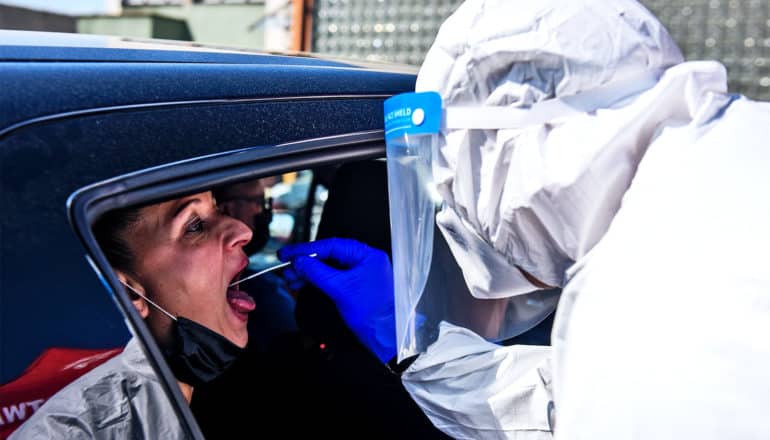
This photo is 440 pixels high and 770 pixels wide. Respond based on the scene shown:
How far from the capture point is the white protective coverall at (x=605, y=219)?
83 centimetres

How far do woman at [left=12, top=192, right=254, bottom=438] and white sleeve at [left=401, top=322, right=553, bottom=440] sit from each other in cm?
40

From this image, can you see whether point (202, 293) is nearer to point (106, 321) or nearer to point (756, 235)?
point (106, 321)

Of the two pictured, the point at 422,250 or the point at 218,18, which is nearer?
the point at 422,250

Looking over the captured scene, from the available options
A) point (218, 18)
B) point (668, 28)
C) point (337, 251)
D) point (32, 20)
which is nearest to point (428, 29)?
point (668, 28)

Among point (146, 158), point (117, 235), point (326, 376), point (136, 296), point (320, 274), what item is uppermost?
point (146, 158)

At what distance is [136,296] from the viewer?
109cm

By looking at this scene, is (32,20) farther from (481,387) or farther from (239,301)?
(481,387)

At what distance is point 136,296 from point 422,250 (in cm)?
53

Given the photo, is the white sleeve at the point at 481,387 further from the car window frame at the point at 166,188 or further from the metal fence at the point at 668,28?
the metal fence at the point at 668,28

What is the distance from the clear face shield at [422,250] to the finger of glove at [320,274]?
21 centimetres

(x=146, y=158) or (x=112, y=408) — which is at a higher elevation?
(x=146, y=158)

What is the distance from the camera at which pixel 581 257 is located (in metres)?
1.09

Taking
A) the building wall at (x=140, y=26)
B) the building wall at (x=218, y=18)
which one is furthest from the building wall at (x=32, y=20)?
the building wall at (x=218, y=18)

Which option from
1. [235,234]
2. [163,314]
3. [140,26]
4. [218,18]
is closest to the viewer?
[163,314]
